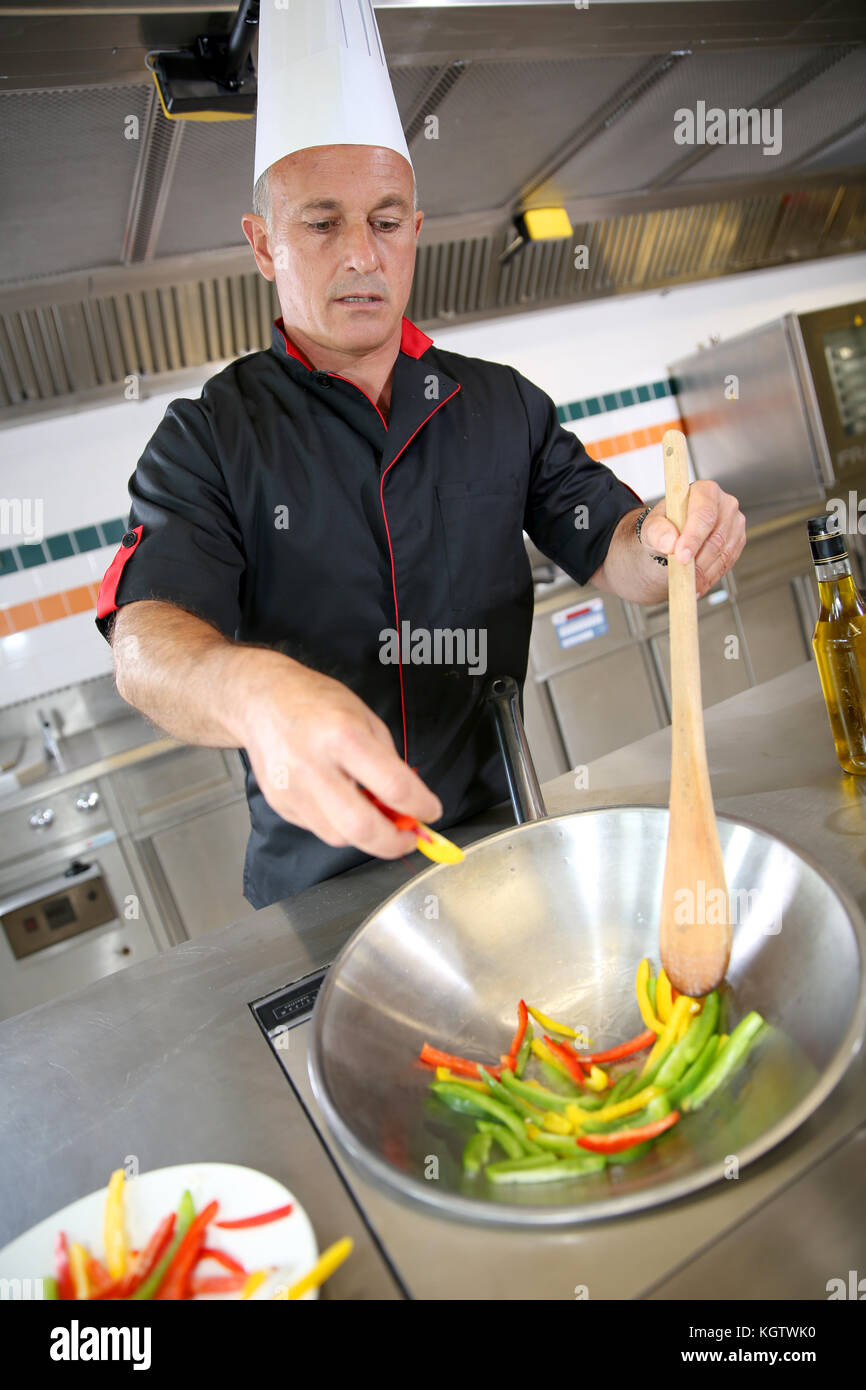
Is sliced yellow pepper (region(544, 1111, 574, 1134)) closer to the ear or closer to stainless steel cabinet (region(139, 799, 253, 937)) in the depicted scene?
the ear

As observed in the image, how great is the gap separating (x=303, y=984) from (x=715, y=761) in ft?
2.08

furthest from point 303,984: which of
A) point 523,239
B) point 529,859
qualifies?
point 523,239

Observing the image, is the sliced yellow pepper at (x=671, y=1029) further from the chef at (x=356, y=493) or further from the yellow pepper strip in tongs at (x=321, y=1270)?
the chef at (x=356, y=493)

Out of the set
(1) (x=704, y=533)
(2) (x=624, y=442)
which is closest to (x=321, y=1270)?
(1) (x=704, y=533)

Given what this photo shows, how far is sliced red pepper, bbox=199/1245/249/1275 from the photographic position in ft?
1.85

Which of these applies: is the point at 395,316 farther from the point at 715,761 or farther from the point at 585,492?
the point at 715,761

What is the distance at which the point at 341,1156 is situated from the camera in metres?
0.67

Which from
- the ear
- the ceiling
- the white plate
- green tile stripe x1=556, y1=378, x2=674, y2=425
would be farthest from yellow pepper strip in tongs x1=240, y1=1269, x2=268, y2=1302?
green tile stripe x1=556, y1=378, x2=674, y2=425

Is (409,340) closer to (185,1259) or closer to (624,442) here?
(185,1259)

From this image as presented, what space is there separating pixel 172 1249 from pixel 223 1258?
0.14 feet

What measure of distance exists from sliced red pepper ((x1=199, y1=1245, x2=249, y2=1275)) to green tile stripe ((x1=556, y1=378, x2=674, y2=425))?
11.6 ft

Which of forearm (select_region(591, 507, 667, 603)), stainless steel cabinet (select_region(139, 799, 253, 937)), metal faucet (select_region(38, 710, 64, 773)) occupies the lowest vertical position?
stainless steel cabinet (select_region(139, 799, 253, 937))

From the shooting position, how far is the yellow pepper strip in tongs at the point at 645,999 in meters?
0.74

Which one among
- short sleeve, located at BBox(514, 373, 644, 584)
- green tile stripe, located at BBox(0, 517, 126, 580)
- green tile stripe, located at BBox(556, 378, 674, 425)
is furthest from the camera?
green tile stripe, located at BBox(556, 378, 674, 425)
